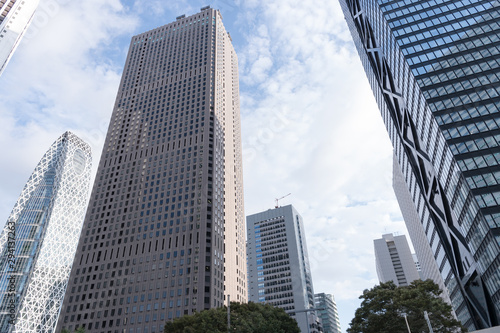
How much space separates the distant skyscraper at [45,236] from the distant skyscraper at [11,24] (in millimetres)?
59594

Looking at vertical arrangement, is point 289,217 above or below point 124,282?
above

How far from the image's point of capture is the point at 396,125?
97938 millimetres

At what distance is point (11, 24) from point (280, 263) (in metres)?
154

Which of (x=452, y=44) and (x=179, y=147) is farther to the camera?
(x=179, y=147)

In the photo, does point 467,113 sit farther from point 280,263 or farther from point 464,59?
point 280,263

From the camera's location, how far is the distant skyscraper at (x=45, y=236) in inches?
5022

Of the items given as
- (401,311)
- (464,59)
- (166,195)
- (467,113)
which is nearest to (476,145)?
(467,113)

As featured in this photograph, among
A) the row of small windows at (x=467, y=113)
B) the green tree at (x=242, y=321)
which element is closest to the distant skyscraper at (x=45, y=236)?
the green tree at (x=242, y=321)

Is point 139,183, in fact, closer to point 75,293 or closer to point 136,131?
point 136,131

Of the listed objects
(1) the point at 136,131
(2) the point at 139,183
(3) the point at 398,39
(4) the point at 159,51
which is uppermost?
(4) the point at 159,51

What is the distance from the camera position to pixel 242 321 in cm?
4322

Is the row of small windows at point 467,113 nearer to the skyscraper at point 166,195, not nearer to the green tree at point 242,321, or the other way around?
the green tree at point 242,321

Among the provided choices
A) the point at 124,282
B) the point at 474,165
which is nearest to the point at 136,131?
the point at 124,282

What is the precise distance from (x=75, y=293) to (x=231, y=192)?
60.4m
